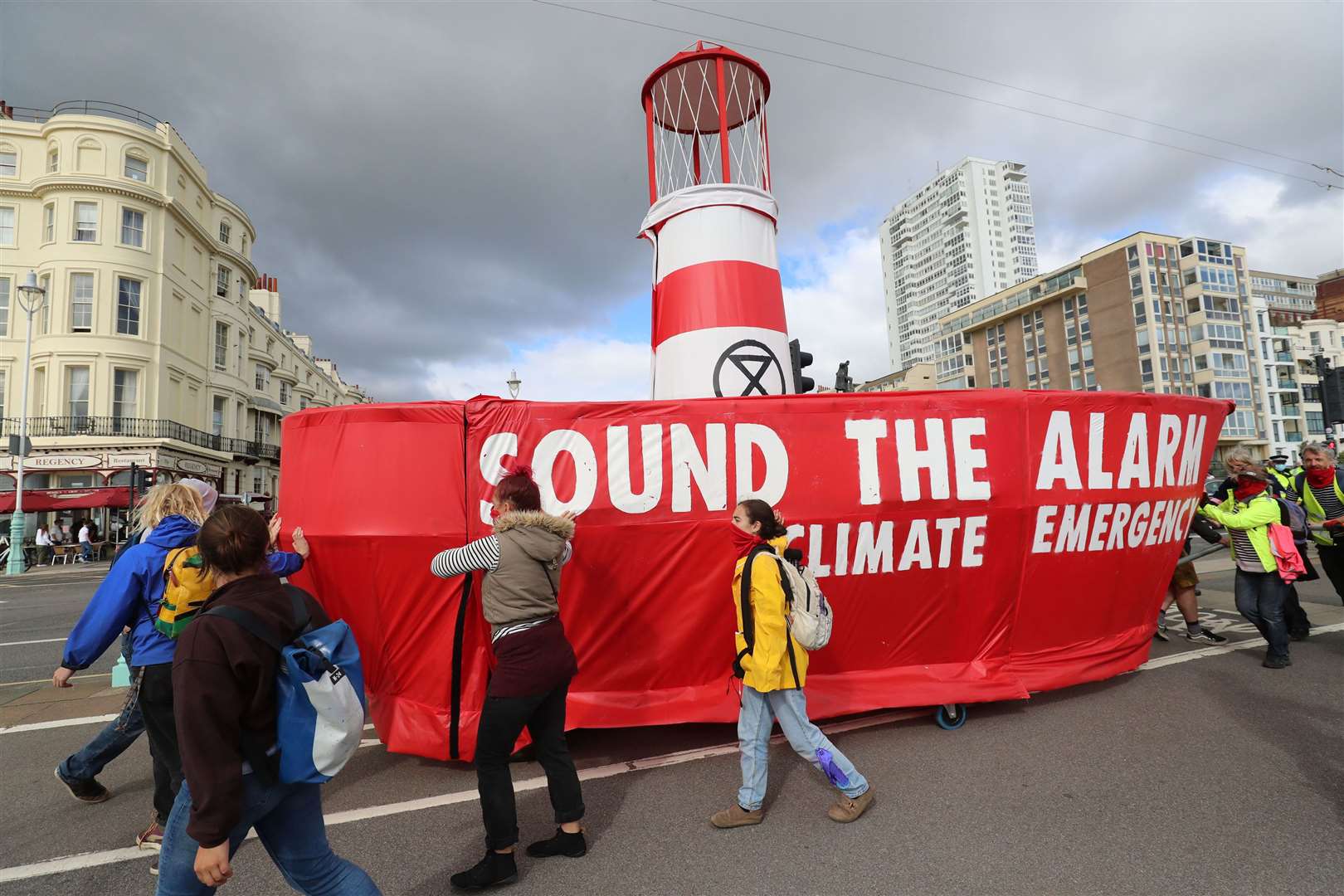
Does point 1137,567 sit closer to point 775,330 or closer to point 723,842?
point 775,330

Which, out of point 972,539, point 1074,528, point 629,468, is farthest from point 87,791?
point 1074,528

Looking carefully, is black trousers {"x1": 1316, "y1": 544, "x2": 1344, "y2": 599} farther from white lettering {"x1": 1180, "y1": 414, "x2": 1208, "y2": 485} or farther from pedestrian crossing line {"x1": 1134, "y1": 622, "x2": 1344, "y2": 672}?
white lettering {"x1": 1180, "y1": 414, "x2": 1208, "y2": 485}

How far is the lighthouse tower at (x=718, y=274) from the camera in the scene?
6250mm

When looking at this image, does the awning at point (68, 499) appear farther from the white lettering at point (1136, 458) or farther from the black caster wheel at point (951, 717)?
the white lettering at point (1136, 458)

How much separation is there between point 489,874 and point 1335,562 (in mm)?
8081

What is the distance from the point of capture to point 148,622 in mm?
3227

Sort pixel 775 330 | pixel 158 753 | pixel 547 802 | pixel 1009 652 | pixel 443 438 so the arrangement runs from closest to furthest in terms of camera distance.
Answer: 1. pixel 158 753
2. pixel 547 802
3. pixel 443 438
4. pixel 1009 652
5. pixel 775 330

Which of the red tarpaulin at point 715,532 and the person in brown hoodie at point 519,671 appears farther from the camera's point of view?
the red tarpaulin at point 715,532

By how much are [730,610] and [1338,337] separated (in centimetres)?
9205

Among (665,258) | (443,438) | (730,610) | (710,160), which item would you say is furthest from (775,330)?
(443,438)

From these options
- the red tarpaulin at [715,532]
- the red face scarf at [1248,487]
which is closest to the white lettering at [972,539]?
the red tarpaulin at [715,532]

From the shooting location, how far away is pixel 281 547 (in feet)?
14.3

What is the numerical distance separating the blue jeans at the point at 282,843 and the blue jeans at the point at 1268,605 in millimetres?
6753

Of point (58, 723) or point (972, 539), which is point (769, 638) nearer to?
point (972, 539)
